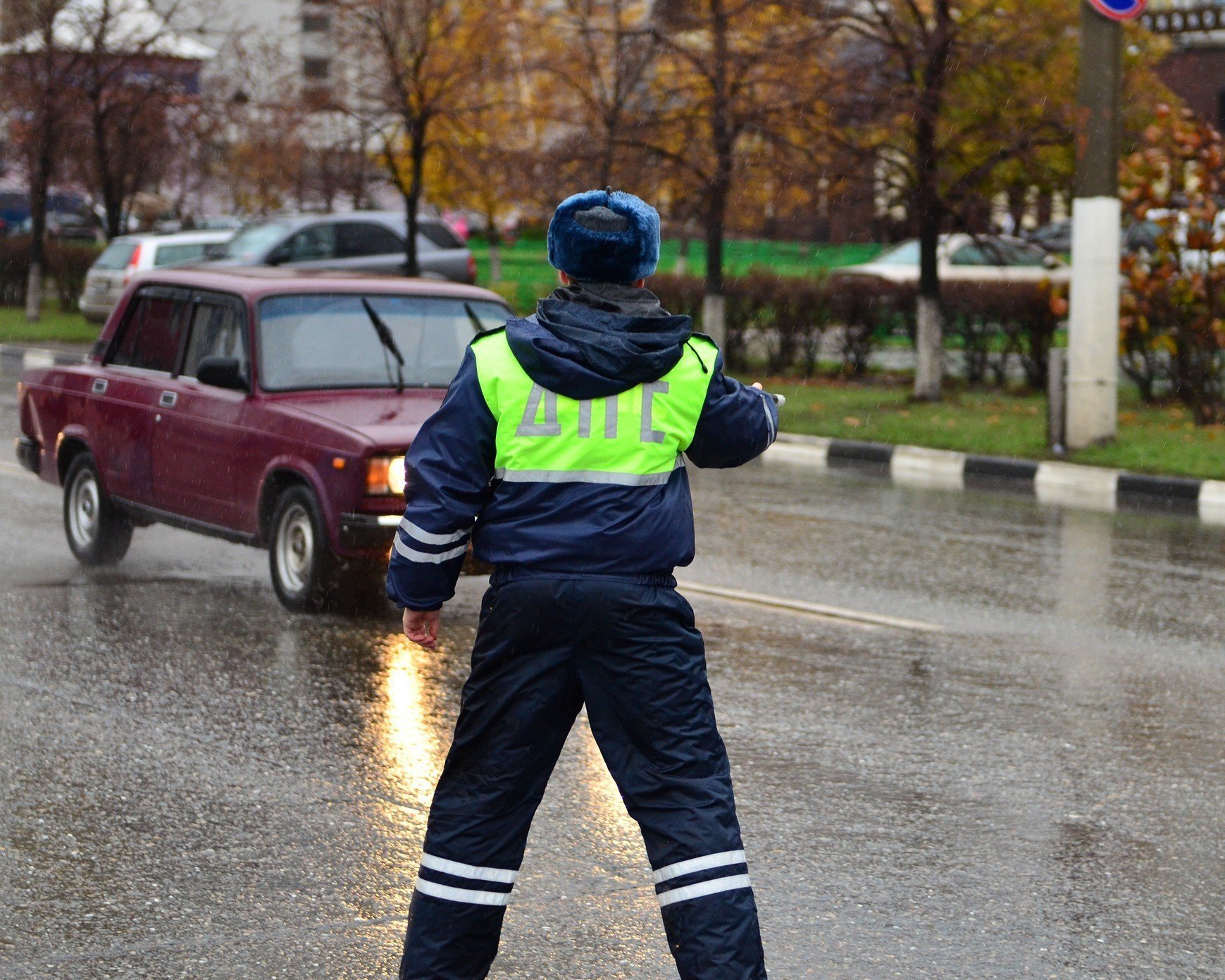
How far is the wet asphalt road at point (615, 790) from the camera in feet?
13.9

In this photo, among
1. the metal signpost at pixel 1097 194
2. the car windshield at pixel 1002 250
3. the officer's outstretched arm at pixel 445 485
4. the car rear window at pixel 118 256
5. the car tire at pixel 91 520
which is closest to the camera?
the officer's outstretched arm at pixel 445 485

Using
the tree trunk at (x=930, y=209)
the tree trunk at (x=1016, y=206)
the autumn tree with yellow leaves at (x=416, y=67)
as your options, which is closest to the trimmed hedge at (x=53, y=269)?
the autumn tree with yellow leaves at (x=416, y=67)

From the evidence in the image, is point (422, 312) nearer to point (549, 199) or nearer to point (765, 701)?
point (765, 701)

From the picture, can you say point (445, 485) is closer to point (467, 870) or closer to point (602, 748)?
point (602, 748)

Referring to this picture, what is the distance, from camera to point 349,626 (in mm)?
7867

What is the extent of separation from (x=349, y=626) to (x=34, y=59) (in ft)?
76.8

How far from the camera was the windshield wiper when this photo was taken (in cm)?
859

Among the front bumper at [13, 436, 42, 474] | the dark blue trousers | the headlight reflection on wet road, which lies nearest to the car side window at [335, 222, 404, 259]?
the front bumper at [13, 436, 42, 474]

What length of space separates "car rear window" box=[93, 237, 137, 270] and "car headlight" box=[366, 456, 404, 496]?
1992 cm

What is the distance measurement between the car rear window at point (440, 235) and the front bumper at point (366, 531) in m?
19.0

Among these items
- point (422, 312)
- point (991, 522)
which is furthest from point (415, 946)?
point (991, 522)

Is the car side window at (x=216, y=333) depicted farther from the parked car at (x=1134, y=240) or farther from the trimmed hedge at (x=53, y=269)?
the trimmed hedge at (x=53, y=269)

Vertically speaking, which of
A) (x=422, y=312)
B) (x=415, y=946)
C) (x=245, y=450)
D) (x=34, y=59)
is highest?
(x=34, y=59)

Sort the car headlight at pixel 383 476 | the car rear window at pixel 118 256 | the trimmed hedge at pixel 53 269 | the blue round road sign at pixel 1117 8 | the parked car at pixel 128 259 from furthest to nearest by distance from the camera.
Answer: the trimmed hedge at pixel 53 269 < the car rear window at pixel 118 256 < the parked car at pixel 128 259 < the blue round road sign at pixel 1117 8 < the car headlight at pixel 383 476
